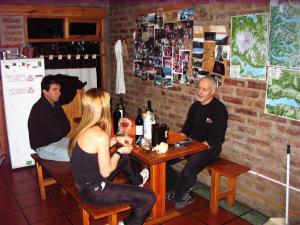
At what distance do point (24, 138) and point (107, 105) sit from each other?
99.1 inches

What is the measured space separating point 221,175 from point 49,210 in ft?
6.11

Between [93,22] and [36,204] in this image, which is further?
[93,22]

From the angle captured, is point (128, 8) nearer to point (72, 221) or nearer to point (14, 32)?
point (14, 32)

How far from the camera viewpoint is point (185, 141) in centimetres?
312

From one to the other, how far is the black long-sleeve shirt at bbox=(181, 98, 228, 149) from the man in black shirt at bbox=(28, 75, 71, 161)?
144 centimetres

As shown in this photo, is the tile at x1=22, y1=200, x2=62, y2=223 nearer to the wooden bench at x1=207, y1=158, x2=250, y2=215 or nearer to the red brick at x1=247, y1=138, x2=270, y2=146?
the wooden bench at x1=207, y1=158, x2=250, y2=215

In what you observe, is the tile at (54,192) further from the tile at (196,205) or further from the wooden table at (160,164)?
the tile at (196,205)

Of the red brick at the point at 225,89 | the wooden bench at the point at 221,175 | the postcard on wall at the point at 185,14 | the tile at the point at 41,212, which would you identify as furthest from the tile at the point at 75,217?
the postcard on wall at the point at 185,14

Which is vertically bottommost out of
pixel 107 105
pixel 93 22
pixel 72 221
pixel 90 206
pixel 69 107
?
pixel 72 221

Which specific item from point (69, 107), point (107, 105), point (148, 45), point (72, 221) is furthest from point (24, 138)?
point (107, 105)

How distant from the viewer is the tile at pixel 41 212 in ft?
10.9

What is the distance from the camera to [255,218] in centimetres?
329

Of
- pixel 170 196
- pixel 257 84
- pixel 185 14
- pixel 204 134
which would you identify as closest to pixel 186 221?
pixel 170 196

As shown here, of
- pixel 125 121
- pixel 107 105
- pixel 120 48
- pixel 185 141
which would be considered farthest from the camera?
pixel 120 48
